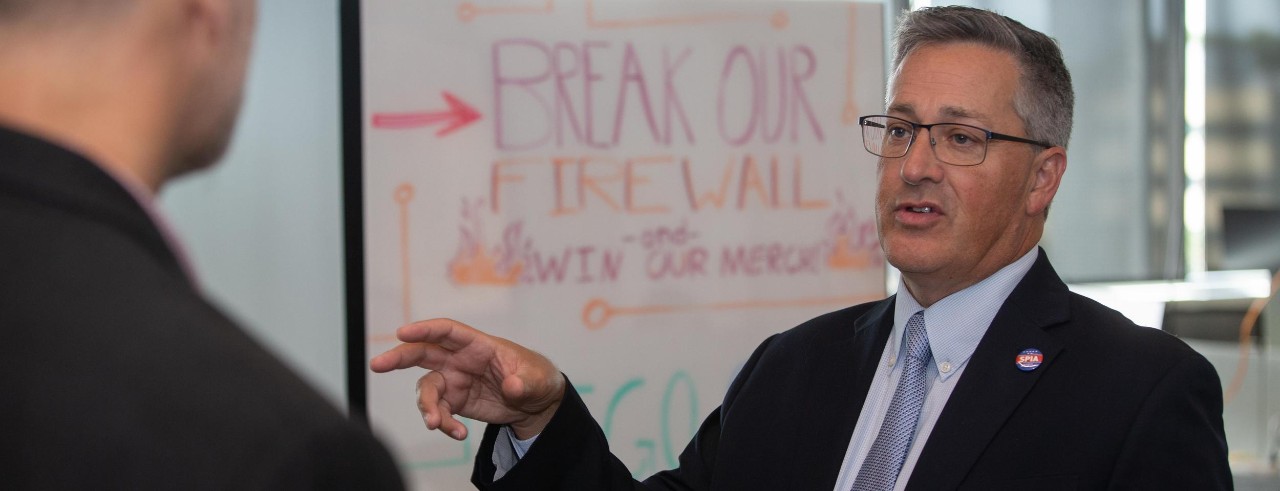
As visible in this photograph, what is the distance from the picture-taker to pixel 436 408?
1235 mm

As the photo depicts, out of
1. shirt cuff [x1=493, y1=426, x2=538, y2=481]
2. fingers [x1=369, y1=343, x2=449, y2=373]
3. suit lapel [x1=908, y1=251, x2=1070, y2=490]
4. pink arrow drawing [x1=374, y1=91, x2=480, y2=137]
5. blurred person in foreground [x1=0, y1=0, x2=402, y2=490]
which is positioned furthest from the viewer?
pink arrow drawing [x1=374, y1=91, x2=480, y2=137]

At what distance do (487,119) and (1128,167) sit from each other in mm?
3232

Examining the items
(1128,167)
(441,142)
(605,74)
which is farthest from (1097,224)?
(441,142)

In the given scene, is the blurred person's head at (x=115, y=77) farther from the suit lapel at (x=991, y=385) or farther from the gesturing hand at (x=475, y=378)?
the suit lapel at (x=991, y=385)

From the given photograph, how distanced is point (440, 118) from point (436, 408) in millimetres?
1077

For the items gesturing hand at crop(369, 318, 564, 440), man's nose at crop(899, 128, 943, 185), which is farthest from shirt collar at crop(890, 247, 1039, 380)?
gesturing hand at crop(369, 318, 564, 440)

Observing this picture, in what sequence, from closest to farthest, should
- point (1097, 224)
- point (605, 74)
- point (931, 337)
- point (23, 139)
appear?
point (23, 139), point (931, 337), point (605, 74), point (1097, 224)

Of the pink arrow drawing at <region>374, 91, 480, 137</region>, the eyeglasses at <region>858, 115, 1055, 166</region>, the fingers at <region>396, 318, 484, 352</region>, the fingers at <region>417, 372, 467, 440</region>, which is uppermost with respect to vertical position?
the pink arrow drawing at <region>374, 91, 480, 137</region>

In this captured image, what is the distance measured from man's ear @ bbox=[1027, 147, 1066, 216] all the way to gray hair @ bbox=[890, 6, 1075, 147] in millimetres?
20

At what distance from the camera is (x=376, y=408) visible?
2160mm

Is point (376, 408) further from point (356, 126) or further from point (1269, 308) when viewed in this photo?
point (1269, 308)

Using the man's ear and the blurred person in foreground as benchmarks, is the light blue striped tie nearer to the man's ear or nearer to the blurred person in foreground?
the man's ear

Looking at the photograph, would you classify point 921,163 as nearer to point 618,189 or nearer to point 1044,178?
point 1044,178

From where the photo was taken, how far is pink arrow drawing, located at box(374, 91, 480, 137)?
216 cm
